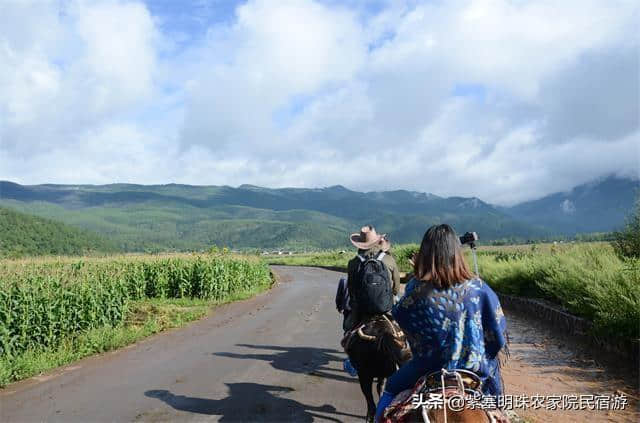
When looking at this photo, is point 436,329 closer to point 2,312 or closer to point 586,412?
point 586,412

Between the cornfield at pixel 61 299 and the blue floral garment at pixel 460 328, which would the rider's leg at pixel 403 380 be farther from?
the cornfield at pixel 61 299

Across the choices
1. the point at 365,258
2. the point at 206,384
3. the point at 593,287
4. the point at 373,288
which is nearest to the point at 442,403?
the point at 373,288

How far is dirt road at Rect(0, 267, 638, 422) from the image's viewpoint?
6324mm

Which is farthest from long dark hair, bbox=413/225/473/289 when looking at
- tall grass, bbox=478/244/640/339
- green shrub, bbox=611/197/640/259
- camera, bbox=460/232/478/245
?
green shrub, bbox=611/197/640/259

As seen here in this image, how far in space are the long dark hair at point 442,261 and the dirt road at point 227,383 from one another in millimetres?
3054

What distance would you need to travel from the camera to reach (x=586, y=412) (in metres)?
6.20

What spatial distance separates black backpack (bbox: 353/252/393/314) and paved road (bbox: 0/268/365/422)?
54.1 inches

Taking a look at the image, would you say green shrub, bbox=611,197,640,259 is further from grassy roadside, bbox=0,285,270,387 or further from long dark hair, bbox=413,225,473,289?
grassy roadside, bbox=0,285,270,387

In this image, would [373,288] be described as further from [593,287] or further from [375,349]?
[593,287]

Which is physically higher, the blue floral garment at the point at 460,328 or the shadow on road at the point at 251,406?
the blue floral garment at the point at 460,328

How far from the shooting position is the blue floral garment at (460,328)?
141 inches

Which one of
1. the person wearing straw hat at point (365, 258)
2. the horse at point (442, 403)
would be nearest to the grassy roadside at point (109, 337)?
the person wearing straw hat at point (365, 258)

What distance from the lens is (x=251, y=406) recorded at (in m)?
6.48

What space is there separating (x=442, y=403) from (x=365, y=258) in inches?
108
